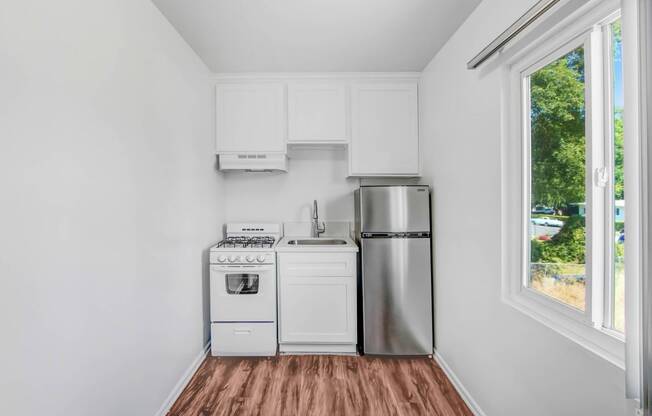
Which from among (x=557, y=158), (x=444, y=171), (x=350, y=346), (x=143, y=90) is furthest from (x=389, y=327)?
(x=143, y=90)

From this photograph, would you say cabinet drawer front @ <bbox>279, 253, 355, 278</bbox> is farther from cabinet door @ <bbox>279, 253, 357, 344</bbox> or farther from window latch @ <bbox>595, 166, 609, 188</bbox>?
window latch @ <bbox>595, 166, 609, 188</bbox>

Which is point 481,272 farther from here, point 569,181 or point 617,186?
point 617,186

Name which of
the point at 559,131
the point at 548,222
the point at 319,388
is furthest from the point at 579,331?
the point at 319,388

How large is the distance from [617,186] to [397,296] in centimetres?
183

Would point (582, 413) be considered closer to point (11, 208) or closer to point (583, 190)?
point (583, 190)

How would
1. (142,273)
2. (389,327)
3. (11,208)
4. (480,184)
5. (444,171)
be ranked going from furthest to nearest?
(389,327) < (444,171) < (480,184) < (142,273) < (11,208)

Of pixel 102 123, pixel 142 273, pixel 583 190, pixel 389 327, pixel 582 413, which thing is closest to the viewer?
pixel 582 413

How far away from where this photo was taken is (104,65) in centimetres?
149

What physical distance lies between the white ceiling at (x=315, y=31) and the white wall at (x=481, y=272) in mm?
232

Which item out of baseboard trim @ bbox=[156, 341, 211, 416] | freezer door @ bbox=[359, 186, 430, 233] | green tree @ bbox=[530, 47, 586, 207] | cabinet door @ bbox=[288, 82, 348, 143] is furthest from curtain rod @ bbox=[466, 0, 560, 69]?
baseboard trim @ bbox=[156, 341, 211, 416]

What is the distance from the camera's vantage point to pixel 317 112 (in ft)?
10.1

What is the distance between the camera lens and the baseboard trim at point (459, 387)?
2028 mm

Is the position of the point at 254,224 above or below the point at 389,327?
above

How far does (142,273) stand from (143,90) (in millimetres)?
1055
